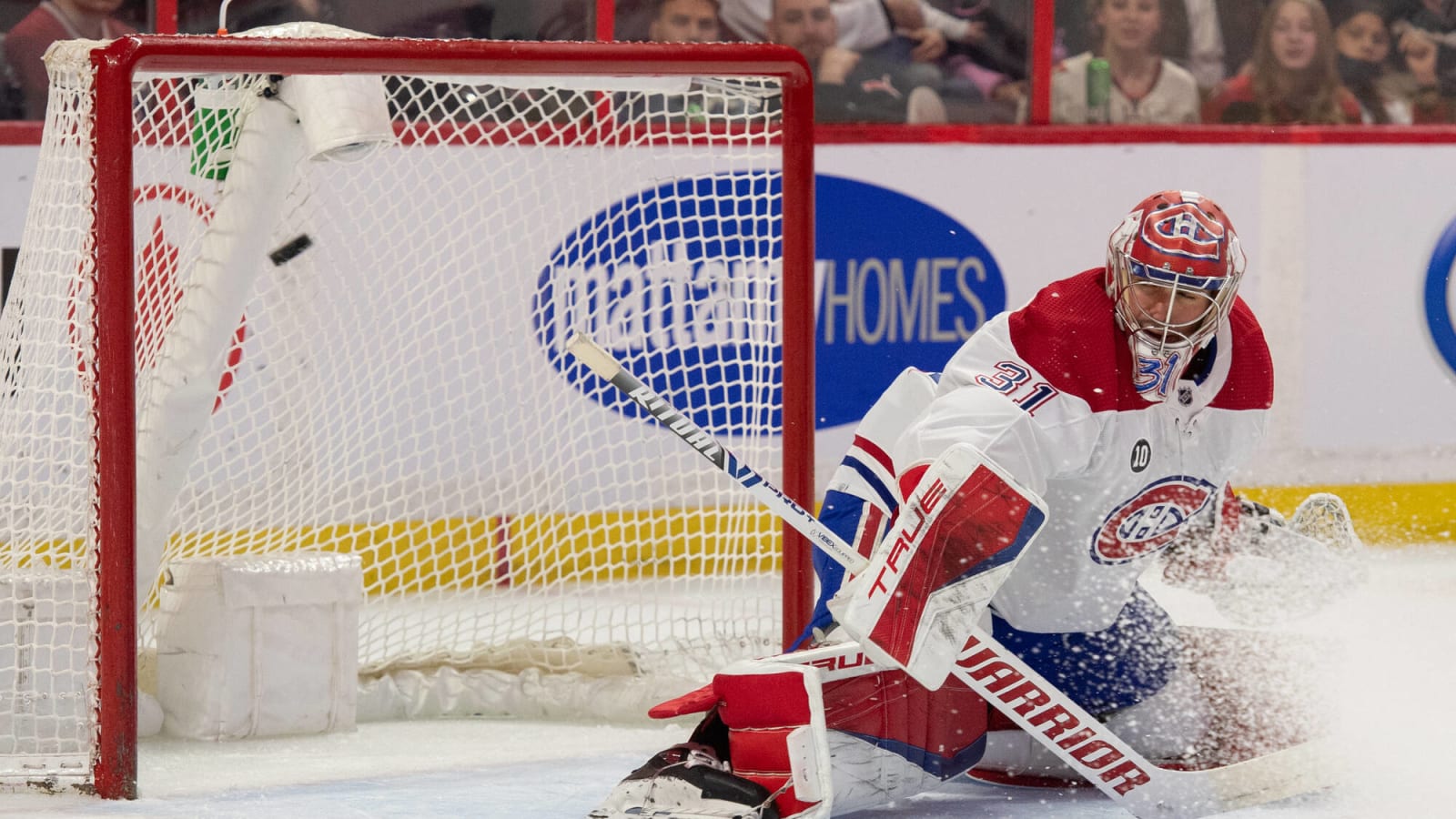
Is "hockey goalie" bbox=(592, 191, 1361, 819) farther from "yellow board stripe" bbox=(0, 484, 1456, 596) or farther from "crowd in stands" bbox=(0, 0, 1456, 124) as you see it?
"crowd in stands" bbox=(0, 0, 1456, 124)

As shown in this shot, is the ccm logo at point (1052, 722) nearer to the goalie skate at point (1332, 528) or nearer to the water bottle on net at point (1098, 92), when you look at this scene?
the goalie skate at point (1332, 528)

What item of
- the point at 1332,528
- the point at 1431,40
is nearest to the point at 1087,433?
the point at 1332,528

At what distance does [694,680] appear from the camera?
3.34 metres

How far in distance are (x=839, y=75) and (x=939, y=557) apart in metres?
2.42

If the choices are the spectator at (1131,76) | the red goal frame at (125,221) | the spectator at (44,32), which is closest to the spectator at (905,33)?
the spectator at (1131,76)

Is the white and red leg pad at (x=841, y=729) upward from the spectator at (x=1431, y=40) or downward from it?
downward

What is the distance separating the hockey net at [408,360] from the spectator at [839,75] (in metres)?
0.30

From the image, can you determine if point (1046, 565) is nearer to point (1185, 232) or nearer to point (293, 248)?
point (1185, 232)

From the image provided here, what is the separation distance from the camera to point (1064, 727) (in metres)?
2.61

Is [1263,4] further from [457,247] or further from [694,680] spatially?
[694,680]

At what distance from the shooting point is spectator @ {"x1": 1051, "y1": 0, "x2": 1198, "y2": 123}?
4723 mm

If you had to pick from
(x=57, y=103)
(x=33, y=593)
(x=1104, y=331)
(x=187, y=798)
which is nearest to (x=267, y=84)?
(x=57, y=103)

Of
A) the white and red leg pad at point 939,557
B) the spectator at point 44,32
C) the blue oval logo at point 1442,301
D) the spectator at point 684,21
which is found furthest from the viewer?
the blue oval logo at point 1442,301

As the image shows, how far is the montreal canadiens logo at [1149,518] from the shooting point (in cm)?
262
